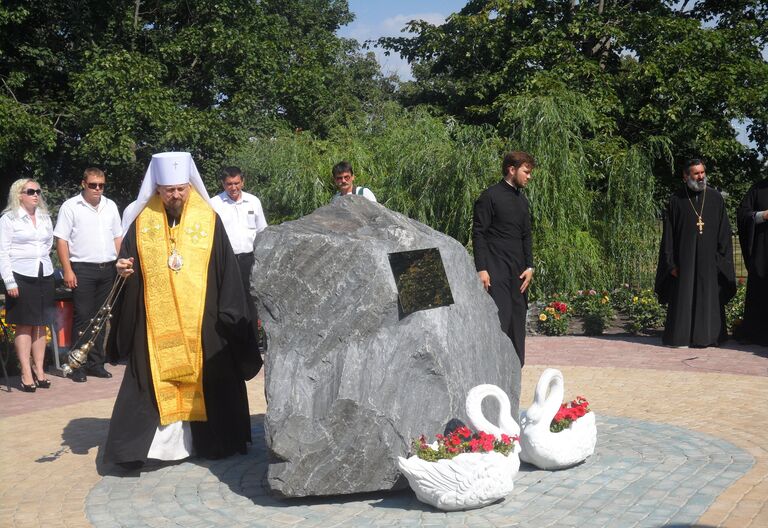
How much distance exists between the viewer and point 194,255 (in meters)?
6.56

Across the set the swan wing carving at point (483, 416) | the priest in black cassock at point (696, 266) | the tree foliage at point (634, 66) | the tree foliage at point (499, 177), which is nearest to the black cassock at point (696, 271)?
the priest in black cassock at point (696, 266)

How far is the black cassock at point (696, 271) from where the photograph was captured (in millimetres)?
11055

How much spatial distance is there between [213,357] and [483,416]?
2.06 metres

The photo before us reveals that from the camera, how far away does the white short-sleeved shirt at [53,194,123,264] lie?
9844 mm

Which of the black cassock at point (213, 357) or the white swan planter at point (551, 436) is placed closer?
the white swan planter at point (551, 436)

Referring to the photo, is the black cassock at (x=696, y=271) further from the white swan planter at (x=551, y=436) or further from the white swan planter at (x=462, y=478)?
the white swan planter at (x=462, y=478)

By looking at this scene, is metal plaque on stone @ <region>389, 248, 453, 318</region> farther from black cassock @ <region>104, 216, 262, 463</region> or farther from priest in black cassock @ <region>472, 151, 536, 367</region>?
priest in black cassock @ <region>472, 151, 536, 367</region>

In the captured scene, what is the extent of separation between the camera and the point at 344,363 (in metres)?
5.38

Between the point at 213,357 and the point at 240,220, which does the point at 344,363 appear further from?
the point at 240,220

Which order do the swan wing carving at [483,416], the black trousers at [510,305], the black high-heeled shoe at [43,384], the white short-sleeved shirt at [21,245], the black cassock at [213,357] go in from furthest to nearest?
1. the black high-heeled shoe at [43,384]
2. the white short-sleeved shirt at [21,245]
3. the black trousers at [510,305]
4. the black cassock at [213,357]
5. the swan wing carving at [483,416]

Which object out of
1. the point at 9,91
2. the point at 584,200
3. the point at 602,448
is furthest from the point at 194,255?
the point at 9,91

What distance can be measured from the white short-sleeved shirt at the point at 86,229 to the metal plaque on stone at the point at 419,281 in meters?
5.30

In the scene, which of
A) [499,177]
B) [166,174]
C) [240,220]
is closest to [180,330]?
[166,174]

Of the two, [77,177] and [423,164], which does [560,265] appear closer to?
[423,164]
